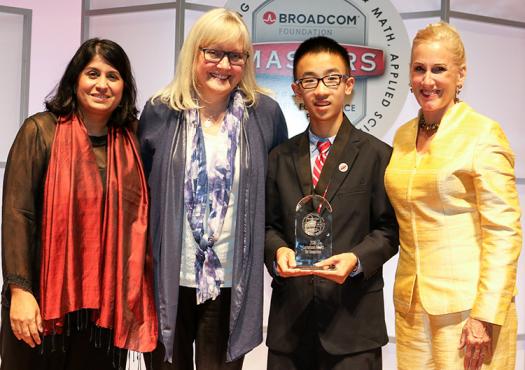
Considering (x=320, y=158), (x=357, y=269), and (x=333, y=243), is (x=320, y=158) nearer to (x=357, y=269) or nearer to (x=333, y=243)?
(x=333, y=243)

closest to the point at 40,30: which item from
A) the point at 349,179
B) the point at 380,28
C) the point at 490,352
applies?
the point at 380,28

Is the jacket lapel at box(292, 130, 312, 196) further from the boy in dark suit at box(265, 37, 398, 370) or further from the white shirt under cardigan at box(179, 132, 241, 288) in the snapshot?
the white shirt under cardigan at box(179, 132, 241, 288)

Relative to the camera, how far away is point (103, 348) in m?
2.43

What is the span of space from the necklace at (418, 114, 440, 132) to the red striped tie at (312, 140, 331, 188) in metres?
0.36

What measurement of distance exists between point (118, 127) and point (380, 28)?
291 cm

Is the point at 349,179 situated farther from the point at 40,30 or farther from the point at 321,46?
the point at 40,30

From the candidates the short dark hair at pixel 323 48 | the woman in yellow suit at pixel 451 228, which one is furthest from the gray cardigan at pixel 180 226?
the woman in yellow suit at pixel 451 228

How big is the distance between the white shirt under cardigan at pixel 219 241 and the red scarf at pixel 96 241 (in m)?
0.16

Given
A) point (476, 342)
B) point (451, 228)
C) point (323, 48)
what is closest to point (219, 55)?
point (323, 48)

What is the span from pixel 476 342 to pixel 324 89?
104cm

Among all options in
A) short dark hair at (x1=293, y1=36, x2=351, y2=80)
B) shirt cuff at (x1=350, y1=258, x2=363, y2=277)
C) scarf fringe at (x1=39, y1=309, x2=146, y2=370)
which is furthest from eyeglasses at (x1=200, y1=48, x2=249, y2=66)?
scarf fringe at (x1=39, y1=309, x2=146, y2=370)

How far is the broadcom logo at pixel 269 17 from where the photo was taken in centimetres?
488

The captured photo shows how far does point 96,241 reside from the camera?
2.38 m

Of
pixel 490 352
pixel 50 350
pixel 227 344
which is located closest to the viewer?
pixel 490 352
